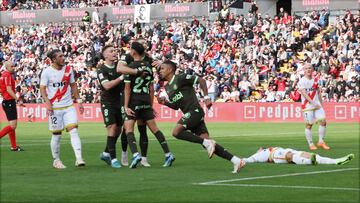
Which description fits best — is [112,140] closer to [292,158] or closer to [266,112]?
[292,158]

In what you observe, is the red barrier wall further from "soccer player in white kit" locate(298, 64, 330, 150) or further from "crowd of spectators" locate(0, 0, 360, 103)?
"soccer player in white kit" locate(298, 64, 330, 150)

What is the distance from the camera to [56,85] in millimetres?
17203

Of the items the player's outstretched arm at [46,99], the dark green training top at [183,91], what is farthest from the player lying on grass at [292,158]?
the player's outstretched arm at [46,99]

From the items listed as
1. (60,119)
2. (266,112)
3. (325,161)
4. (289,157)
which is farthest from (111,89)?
(266,112)

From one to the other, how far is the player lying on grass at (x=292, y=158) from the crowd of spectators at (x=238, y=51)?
23.9 metres

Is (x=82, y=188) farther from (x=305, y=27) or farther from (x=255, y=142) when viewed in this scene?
(x=305, y=27)

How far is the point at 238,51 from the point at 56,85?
33265 mm

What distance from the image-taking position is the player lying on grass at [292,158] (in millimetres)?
16797

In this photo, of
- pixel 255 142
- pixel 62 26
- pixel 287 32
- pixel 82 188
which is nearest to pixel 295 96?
pixel 287 32

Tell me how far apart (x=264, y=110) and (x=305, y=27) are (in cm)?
694

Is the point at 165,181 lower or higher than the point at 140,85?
lower

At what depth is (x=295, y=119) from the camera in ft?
139

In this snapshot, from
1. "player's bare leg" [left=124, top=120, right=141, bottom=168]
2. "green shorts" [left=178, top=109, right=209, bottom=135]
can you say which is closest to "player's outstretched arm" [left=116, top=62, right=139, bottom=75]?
"player's bare leg" [left=124, top=120, right=141, bottom=168]

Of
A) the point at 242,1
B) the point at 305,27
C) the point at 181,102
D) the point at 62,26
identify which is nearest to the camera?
the point at 181,102
